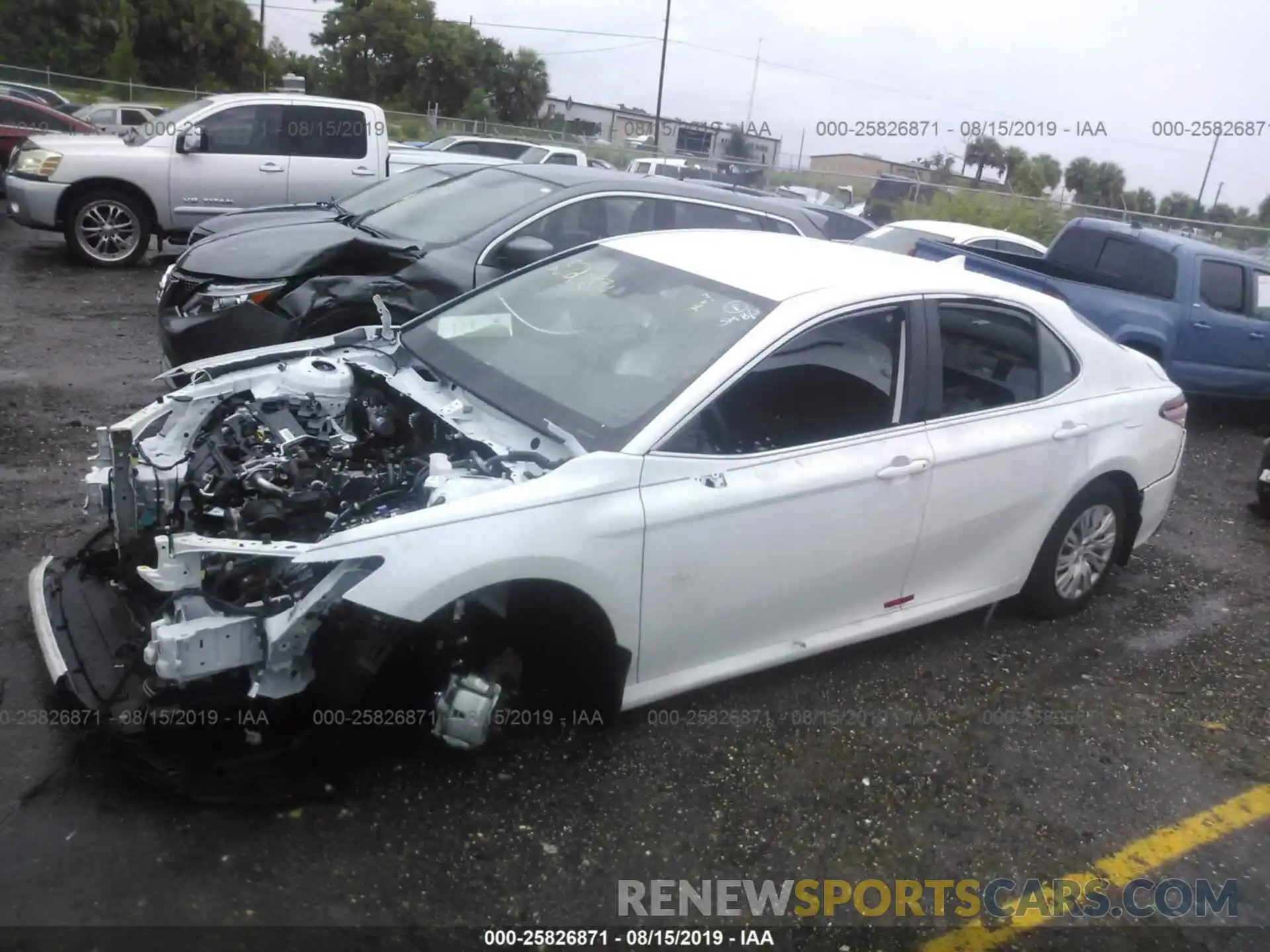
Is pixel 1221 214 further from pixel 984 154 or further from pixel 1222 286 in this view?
pixel 1222 286

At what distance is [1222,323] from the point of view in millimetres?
9328

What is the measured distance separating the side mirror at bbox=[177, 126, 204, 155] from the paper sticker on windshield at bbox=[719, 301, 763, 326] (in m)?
8.92

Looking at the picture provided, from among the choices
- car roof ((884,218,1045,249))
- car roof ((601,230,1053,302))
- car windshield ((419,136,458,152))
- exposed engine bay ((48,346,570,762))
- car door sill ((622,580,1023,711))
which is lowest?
car door sill ((622,580,1023,711))

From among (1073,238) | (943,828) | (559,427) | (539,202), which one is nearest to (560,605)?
(559,427)

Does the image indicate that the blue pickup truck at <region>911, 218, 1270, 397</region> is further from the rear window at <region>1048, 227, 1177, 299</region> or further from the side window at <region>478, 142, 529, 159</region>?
the side window at <region>478, 142, 529, 159</region>

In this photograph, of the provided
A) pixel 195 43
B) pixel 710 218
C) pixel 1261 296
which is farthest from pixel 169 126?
pixel 195 43

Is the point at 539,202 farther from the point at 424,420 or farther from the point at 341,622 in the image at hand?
the point at 341,622

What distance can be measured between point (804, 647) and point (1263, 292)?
8.18m

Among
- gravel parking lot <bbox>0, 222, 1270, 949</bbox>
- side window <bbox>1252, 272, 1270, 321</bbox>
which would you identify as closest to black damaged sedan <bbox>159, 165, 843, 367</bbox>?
gravel parking lot <bbox>0, 222, 1270, 949</bbox>

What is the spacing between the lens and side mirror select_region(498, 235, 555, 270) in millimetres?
6418

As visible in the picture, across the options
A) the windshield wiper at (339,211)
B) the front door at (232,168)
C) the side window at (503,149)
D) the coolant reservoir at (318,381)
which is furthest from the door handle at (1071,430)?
the side window at (503,149)

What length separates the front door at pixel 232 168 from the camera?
1081 centimetres

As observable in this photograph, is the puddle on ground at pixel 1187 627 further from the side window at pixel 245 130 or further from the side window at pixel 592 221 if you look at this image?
the side window at pixel 245 130

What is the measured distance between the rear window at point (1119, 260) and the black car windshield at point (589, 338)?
22.3 feet
